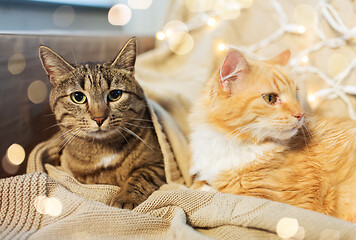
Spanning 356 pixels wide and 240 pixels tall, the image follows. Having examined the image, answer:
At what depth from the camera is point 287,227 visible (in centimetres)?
78

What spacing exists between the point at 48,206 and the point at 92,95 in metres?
0.37

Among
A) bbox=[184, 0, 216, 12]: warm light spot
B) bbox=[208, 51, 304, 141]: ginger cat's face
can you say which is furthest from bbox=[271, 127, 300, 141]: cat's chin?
bbox=[184, 0, 216, 12]: warm light spot

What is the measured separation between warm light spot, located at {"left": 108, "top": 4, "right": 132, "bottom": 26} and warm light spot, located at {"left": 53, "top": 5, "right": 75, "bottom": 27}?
0.24m

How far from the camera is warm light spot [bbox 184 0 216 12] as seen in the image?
1755 millimetres

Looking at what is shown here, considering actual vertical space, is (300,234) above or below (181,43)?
below

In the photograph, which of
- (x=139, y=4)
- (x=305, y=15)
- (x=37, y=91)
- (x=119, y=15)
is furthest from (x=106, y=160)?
(x=305, y=15)

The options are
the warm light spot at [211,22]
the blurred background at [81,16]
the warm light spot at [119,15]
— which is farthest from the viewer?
the warm light spot at [211,22]

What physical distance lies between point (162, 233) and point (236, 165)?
35 centimetres

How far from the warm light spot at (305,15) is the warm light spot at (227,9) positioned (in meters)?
0.34

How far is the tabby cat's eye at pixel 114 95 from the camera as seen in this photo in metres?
0.96

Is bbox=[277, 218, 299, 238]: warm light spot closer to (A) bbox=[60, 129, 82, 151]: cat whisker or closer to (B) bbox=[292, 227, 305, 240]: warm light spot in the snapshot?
(B) bbox=[292, 227, 305, 240]: warm light spot

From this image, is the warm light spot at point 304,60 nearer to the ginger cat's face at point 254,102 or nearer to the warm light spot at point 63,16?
the ginger cat's face at point 254,102

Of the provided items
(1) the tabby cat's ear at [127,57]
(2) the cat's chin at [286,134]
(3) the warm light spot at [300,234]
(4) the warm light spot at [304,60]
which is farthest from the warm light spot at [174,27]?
(3) the warm light spot at [300,234]

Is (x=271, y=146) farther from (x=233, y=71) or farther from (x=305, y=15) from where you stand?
(x=305, y=15)
